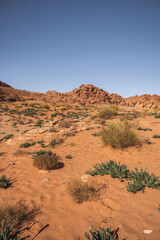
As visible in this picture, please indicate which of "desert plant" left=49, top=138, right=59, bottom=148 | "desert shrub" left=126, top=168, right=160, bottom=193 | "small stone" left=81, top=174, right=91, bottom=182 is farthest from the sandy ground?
"desert plant" left=49, top=138, right=59, bottom=148

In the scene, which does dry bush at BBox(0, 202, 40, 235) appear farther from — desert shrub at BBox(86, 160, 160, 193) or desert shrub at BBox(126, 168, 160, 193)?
desert shrub at BBox(126, 168, 160, 193)

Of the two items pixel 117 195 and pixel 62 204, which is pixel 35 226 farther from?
pixel 117 195

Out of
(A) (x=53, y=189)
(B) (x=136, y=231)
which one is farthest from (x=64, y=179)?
(B) (x=136, y=231)

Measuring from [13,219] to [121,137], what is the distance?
454 cm

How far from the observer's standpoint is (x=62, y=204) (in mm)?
2568

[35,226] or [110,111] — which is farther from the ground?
[110,111]

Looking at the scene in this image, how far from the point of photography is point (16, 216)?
205cm

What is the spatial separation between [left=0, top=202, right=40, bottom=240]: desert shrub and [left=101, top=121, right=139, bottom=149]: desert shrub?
3952 millimetres

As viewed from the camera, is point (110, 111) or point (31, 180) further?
point (110, 111)

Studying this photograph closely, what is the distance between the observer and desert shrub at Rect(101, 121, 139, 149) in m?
5.39

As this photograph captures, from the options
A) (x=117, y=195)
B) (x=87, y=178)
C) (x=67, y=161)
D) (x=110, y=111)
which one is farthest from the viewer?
(x=110, y=111)

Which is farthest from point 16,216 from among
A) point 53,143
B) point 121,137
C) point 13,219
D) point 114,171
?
point 121,137

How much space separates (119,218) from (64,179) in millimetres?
1766

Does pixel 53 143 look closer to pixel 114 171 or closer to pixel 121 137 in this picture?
pixel 121 137
